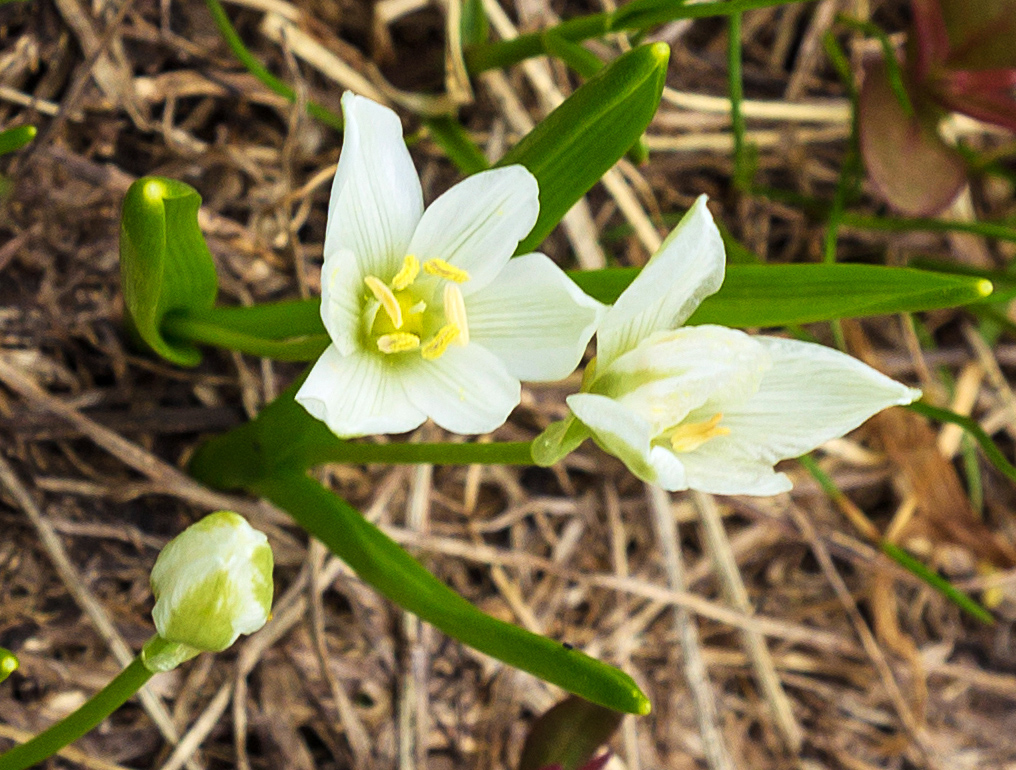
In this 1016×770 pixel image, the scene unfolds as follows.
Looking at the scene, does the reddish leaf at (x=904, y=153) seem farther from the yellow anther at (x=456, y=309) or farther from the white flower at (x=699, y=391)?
the yellow anther at (x=456, y=309)

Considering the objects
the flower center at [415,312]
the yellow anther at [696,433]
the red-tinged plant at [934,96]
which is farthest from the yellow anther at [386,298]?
the red-tinged plant at [934,96]

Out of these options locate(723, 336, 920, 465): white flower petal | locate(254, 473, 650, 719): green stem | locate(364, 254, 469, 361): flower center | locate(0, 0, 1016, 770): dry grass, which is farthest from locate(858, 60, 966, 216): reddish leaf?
locate(254, 473, 650, 719): green stem

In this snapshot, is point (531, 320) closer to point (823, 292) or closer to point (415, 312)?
point (415, 312)

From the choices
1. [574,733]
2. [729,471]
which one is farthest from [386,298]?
[574,733]

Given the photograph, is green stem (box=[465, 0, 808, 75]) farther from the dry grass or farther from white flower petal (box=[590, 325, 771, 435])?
white flower petal (box=[590, 325, 771, 435])

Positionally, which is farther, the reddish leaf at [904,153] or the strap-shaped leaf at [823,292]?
the reddish leaf at [904,153]

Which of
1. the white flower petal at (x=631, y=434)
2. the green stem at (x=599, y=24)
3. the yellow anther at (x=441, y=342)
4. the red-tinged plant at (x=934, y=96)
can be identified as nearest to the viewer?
the white flower petal at (x=631, y=434)
